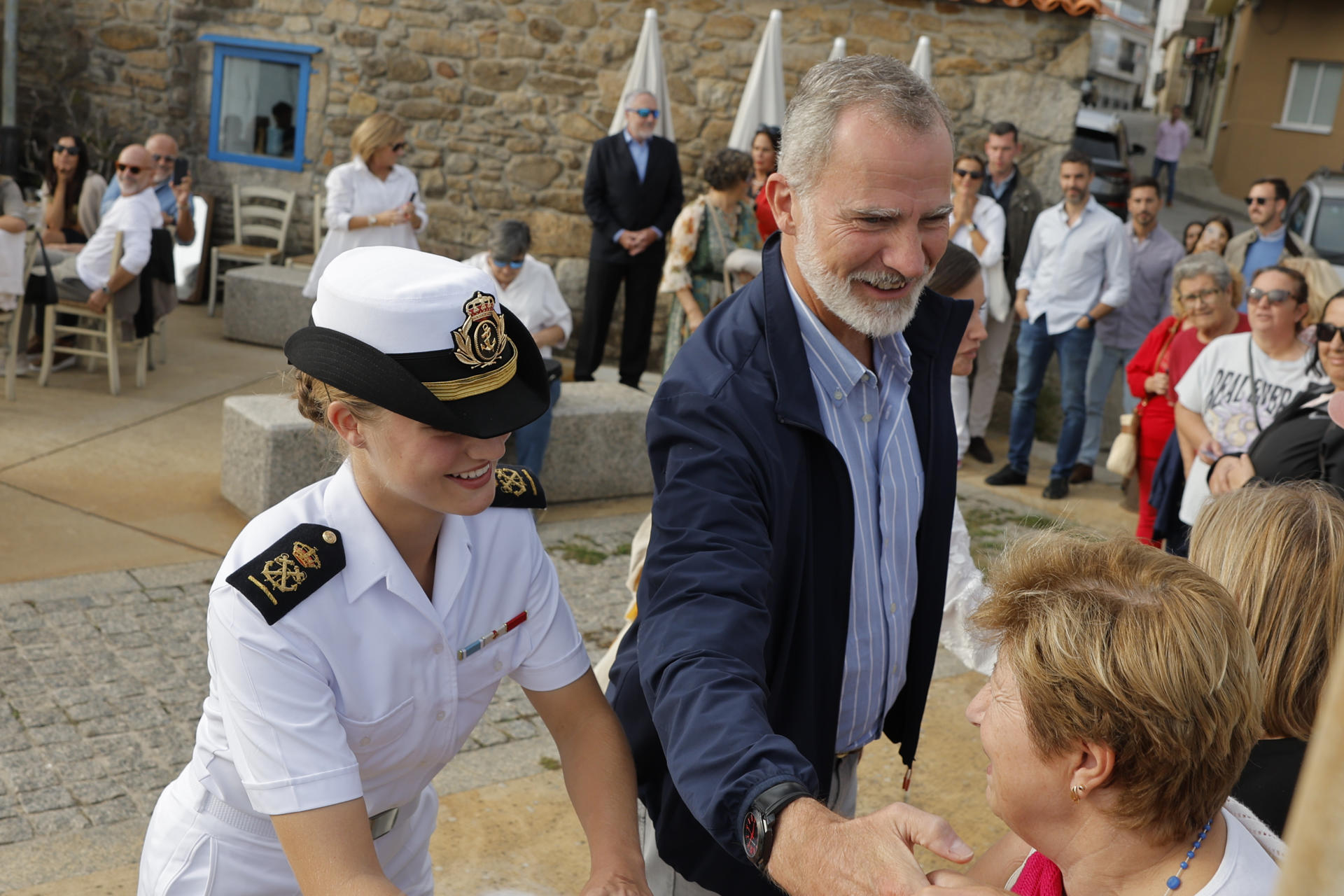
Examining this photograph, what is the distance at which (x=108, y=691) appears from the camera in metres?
3.99

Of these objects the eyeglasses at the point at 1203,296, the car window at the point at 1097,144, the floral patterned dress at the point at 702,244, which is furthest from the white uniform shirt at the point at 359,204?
the car window at the point at 1097,144

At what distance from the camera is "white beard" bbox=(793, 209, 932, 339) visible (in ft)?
6.24

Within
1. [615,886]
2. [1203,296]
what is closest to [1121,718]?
[615,886]

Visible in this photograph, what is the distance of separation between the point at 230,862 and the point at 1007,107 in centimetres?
975

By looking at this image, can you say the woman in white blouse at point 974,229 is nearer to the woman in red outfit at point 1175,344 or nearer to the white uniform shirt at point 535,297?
the woman in red outfit at point 1175,344

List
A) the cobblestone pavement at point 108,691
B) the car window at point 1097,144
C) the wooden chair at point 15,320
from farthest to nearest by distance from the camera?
the car window at point 1097,144
the wooden chair at point 15,320
the cobblestone pavement at point 108,691

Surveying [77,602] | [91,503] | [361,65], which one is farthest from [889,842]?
[361,65]

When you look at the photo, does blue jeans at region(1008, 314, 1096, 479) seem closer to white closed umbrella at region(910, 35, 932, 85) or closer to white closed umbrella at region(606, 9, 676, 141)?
white closed umbrella at region(910, 35, 932, 85)

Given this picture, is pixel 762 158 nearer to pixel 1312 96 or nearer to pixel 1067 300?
pixel 1067 300

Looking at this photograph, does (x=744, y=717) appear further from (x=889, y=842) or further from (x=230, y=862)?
(x=230, y=862)

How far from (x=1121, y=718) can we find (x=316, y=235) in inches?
425

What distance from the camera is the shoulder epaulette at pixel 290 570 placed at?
1553 millimetres

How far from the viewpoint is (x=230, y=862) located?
1716 millimetres

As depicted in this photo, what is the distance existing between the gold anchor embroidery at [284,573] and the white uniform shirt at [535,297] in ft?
17.1
